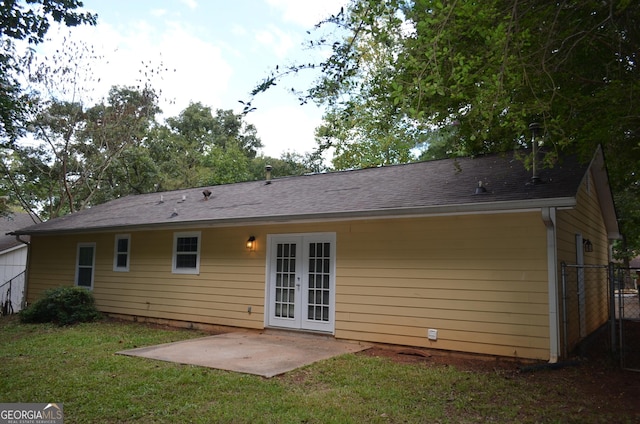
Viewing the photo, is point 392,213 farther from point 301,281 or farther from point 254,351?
point 254,351

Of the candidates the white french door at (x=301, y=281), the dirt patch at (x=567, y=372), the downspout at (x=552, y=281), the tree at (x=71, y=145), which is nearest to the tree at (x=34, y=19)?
the white french door at (x=301, y=281)

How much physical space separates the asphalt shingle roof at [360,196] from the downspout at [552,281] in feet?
1.02

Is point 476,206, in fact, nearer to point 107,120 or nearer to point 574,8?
point 574,8

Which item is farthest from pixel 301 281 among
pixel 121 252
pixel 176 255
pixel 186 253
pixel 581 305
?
pixel 121 252

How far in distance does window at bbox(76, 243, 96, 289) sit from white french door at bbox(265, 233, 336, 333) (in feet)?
19.6

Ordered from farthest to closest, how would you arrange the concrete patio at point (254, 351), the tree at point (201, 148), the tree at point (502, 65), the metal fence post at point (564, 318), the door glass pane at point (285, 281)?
the tree at point (201, 148) → the door glass pane at point (285, 281) → the metal fence post at point (564, 318) → the concrete patio at point (254, 351) → the tree at point (502, 65)

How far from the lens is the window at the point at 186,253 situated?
10000 millimetres

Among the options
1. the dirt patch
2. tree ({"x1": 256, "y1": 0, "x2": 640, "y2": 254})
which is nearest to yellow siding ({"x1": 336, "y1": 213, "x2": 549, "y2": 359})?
the dirt patch

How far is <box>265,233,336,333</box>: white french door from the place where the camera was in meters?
8.16

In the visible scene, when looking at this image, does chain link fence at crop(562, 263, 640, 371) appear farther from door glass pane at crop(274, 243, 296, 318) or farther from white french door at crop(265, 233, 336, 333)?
door glass pane at crop(274, 243, 296, 318)

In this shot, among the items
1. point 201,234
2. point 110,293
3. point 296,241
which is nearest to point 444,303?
point 296,241

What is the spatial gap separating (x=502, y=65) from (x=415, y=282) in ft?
11.7

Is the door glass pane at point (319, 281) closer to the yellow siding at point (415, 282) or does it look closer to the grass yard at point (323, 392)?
the yellow siding at point (415, 282)

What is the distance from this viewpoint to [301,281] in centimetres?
848
